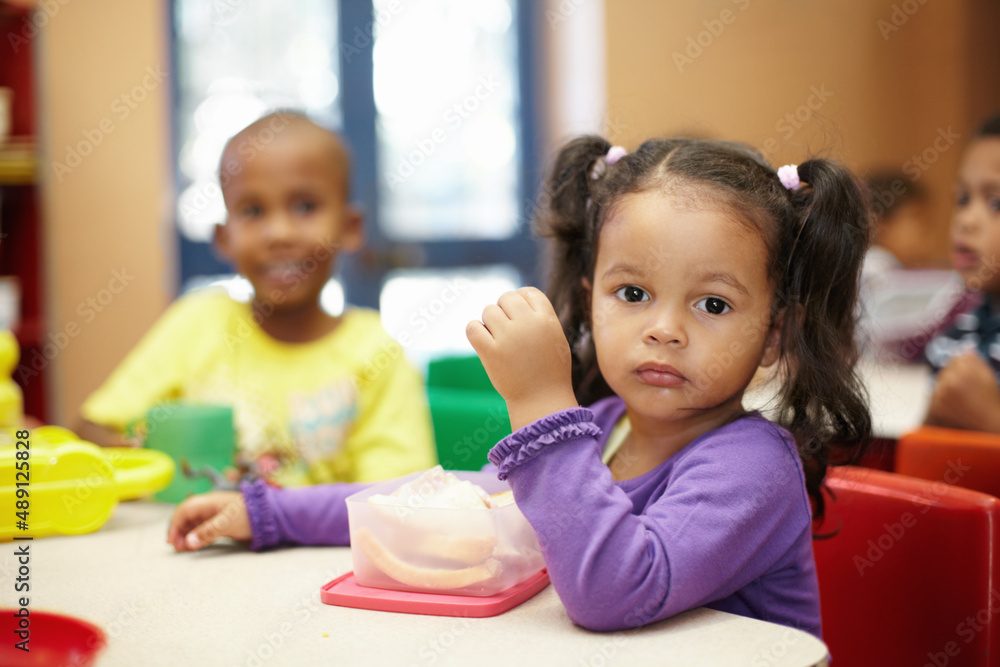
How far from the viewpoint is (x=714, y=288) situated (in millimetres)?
770

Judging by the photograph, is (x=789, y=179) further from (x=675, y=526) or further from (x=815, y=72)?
(x=815, y=72)

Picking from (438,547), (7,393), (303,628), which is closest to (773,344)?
(438,547)

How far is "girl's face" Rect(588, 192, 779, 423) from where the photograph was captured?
0.77 m

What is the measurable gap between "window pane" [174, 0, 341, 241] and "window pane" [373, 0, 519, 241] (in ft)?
0.75

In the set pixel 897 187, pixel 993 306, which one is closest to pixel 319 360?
pixel 993 306

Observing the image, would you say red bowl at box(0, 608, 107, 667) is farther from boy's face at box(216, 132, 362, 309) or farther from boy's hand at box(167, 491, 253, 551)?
boy's face at box(216, 132, 362, 309)

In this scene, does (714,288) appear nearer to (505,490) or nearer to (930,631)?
(505,490)

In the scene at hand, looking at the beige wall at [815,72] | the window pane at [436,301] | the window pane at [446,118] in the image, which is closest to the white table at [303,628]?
the window pane at [436,301]

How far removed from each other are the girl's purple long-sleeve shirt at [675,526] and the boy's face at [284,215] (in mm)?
713

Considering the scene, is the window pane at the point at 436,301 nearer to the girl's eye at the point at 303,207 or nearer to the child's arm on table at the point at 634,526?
the girl's eye at the point at 303,207

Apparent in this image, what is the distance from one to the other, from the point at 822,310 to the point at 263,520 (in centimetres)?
59

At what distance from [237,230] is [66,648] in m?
0.75

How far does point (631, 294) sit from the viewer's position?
2.63 feet

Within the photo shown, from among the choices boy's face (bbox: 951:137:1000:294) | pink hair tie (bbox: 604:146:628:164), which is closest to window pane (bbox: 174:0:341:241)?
boy's face (bbox: 951:137:1000:294)
